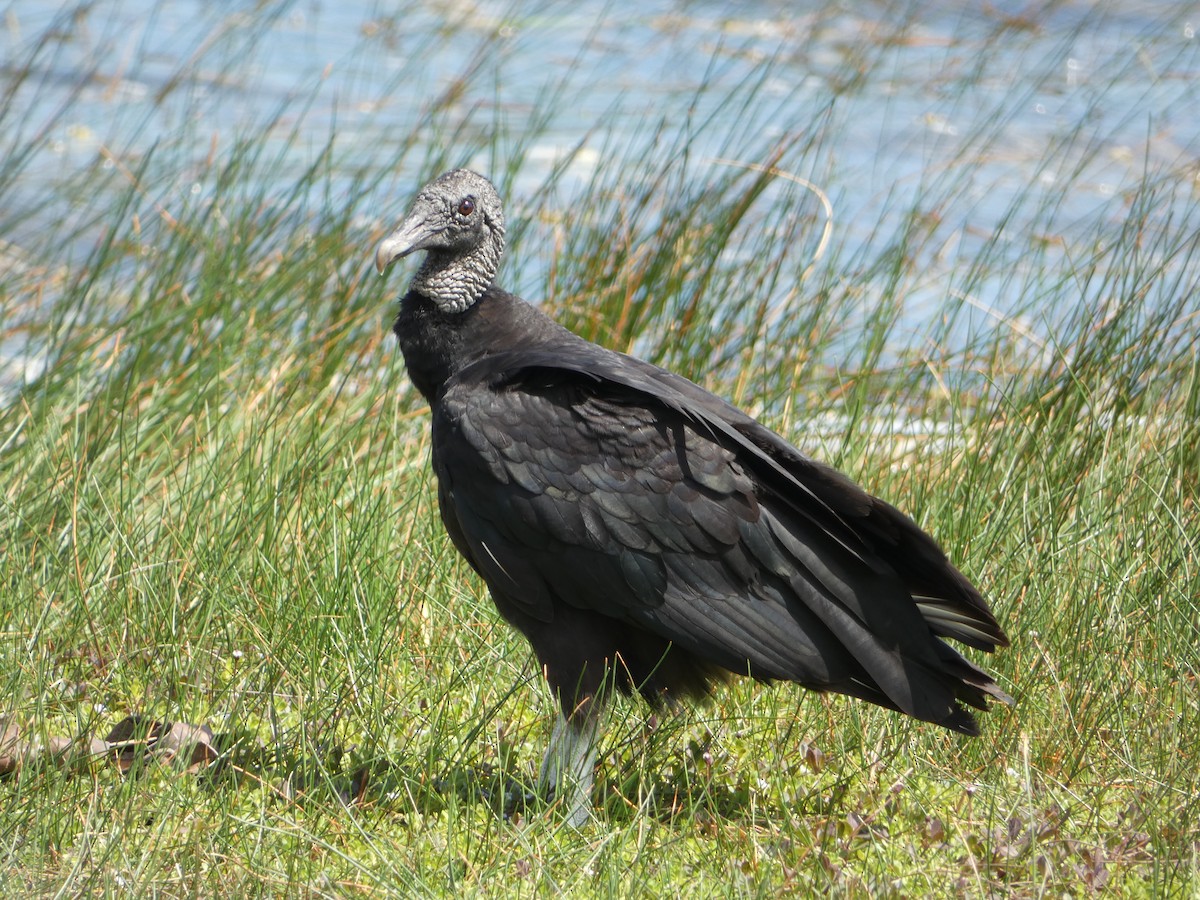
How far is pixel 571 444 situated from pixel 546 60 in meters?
6.14

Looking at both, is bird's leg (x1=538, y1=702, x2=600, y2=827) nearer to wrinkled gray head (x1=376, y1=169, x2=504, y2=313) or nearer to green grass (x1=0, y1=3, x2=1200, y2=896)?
green grass (x1=0, y1=3, x2=1200, y2=896)

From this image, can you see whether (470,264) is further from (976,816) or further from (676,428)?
(976,816)

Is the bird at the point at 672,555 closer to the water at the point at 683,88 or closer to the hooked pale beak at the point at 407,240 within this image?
the hooked pale beak at the point at 407,240

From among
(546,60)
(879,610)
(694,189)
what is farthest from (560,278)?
(546,60)

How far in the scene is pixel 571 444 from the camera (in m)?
2.73

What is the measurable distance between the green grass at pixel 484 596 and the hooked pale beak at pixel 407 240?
64 cm

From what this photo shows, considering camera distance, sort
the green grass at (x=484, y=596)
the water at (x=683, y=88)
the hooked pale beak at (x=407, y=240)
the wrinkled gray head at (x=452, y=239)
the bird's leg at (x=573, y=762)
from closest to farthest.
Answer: the green grass at (x=484, y=596) → the bird's leg at (x=573, y=762) → the hooked pale beak at (x=407, y=240) → the wrinkled gray head at (x=452, y=239) → the water at (x=683, y=88)

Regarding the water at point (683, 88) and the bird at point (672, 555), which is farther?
the water at point (683, 88)

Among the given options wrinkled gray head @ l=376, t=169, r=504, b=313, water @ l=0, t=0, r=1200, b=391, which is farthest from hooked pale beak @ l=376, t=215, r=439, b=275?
water @ l=0, t=0, r=1200, b=391

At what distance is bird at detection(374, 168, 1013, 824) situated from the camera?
270cm

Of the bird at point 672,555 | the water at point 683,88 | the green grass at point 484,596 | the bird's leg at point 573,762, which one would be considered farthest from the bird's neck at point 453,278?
the water at point 683,88

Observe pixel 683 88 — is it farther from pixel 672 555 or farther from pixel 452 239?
pixel 672 555

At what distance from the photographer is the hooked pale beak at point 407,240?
116 inches

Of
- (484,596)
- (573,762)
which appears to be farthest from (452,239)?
(573,762)
